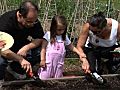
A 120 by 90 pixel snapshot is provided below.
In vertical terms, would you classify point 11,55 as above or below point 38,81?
above

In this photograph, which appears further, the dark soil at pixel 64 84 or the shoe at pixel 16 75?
the shoe at pixel 16 75

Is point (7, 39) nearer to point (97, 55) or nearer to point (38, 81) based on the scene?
point (38, 81)

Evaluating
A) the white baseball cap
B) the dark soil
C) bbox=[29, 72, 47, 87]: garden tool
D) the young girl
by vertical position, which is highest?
the white baseball cap

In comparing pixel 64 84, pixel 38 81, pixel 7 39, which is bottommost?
pixel 64 84

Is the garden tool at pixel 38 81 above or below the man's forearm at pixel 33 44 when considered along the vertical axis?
below

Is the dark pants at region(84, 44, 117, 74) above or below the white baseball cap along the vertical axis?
below

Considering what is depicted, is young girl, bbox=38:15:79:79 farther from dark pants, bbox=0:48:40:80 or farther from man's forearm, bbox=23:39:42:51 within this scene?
dark pants, bbox=0:48:40:80

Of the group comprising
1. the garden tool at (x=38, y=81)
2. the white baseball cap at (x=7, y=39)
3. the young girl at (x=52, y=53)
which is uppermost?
the white baseball cap at (x=7, y=39)

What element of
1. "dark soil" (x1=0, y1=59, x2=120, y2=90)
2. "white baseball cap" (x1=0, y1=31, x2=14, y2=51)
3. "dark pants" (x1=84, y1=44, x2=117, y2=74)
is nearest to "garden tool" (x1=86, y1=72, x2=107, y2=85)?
"dark soil" (x1=0, y1=59, x2=120, y2=90)

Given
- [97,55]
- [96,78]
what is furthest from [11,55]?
[97,55]

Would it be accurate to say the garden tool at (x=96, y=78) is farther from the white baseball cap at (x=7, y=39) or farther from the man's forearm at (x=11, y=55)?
the white baseball cap at (x=7, y=39)

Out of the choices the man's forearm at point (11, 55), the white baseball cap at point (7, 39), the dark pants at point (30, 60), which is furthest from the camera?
the dark pants at point (30, 60)

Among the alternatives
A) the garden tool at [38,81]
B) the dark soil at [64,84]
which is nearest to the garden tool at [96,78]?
the dark soil at [64,84]

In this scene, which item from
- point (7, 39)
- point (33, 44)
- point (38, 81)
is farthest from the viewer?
point (33, 44)
